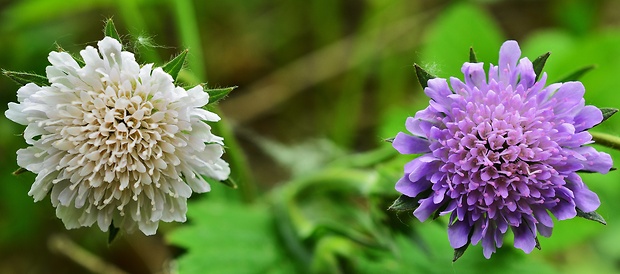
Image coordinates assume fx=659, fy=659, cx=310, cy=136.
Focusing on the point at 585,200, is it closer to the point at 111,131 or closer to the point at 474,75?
the point at 474,75

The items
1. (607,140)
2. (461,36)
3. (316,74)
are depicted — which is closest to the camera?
(607,140)

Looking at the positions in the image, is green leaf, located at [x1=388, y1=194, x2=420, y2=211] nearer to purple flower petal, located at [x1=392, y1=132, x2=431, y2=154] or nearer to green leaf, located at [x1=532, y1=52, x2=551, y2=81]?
purple flower petal, located at [x1=392, y1=132, x2=431, y2=154]

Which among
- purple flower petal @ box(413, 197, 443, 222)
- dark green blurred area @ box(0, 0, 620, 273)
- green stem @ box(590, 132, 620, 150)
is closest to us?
purple flower petal @ box(413, 197, 443, 222)

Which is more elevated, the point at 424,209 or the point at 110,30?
the point at 110,30

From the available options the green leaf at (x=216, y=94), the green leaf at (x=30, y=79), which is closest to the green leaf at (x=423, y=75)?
the green leaf at (x=216, y=94)

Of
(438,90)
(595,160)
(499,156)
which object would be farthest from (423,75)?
(595,160)

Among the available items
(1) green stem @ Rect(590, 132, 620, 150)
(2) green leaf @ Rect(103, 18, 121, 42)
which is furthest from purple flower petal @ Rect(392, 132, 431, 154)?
(2) green leaf @ Rect(103, 18, 121, 42)
